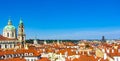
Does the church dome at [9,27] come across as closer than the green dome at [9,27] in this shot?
No

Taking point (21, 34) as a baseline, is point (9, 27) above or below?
above

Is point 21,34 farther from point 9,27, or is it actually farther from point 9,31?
point 9,27

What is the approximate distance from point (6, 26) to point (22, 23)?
6.95 metres

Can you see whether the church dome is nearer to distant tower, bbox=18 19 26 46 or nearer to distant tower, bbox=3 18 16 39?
distant tower, bbox=3 18 16 39

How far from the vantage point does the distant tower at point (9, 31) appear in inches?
5807

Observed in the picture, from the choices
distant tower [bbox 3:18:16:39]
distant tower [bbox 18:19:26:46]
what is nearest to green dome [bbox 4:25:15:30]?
distant tower [bbox 3:18:16:39]

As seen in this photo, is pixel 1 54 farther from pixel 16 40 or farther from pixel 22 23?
pixel 22 23

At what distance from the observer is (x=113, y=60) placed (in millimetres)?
68375

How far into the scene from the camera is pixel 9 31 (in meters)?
148

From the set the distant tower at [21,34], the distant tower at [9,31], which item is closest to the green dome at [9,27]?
the distant tower at [9,31]

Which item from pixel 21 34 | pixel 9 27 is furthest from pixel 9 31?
pixel 21 34

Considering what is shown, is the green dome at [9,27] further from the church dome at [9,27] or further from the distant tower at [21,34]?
the distant tower at [21,34]

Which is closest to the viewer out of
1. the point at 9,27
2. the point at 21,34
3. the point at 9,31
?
the point at 21,34

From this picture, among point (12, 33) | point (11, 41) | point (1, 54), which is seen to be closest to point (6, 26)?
point (12, 33)
